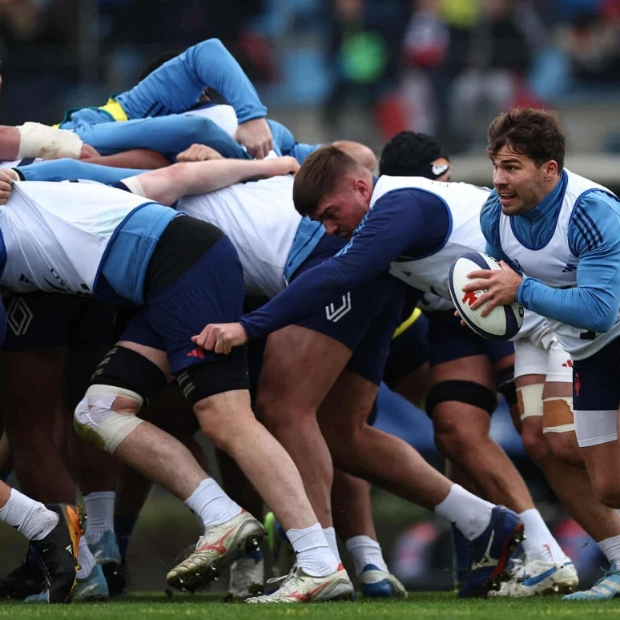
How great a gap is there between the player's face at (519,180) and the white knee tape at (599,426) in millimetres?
886

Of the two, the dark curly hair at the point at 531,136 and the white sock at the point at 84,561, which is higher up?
the dark curly hair at the point at 531,136

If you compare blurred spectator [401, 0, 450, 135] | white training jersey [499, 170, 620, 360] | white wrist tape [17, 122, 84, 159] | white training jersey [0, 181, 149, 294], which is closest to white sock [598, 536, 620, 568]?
white training jersey [499, 170, 620, 360]

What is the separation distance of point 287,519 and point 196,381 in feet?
2.23

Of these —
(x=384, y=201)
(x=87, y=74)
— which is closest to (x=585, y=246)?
(x=384, y=201)

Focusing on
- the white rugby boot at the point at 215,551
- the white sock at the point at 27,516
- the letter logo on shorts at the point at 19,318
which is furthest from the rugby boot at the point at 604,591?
the letter logo on shorts at the point at 19,318

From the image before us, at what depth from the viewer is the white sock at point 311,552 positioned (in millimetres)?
5148

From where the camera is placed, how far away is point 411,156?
6.75 metres

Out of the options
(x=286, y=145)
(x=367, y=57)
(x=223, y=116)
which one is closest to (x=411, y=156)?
(x=286, y=145)

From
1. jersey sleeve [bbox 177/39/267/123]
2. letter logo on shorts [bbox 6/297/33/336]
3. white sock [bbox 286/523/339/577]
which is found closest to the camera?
white sock [bbox 286/523/339/577]

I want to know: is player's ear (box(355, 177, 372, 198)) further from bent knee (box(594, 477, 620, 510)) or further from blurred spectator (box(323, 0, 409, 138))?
blurred spectator (box(323, 0, 409, 138))

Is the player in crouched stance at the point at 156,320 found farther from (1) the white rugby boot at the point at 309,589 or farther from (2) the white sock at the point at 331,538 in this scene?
→ (2) the white sock at the point at 331,538

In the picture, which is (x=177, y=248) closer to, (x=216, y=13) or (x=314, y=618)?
(x=314, y=618)

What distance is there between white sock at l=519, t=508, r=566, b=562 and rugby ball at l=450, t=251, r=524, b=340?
1582 millimetres

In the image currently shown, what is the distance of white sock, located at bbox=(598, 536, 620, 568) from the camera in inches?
223
